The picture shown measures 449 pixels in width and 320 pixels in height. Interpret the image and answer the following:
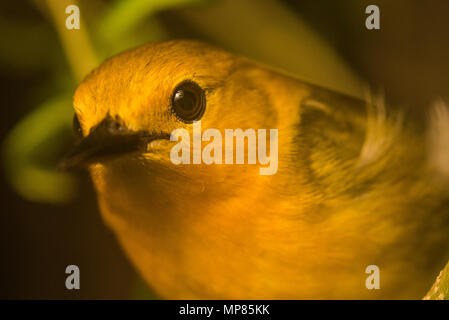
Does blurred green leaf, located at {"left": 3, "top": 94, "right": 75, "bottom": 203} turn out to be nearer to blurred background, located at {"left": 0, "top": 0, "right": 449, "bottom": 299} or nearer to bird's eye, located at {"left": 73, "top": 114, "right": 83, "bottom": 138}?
blurred background, located at {"left": 0, "top": 0, "right": 449, "bottom": 299}

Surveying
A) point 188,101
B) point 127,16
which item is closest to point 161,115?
point 188,101

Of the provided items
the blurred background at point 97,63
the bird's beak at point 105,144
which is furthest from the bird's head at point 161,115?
the blurred background at point 97,63

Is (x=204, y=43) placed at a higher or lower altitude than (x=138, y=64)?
higher

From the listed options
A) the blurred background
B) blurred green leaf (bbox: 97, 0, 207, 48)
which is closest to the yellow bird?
the blurred background

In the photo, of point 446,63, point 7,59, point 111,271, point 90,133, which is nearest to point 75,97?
point 90,133
